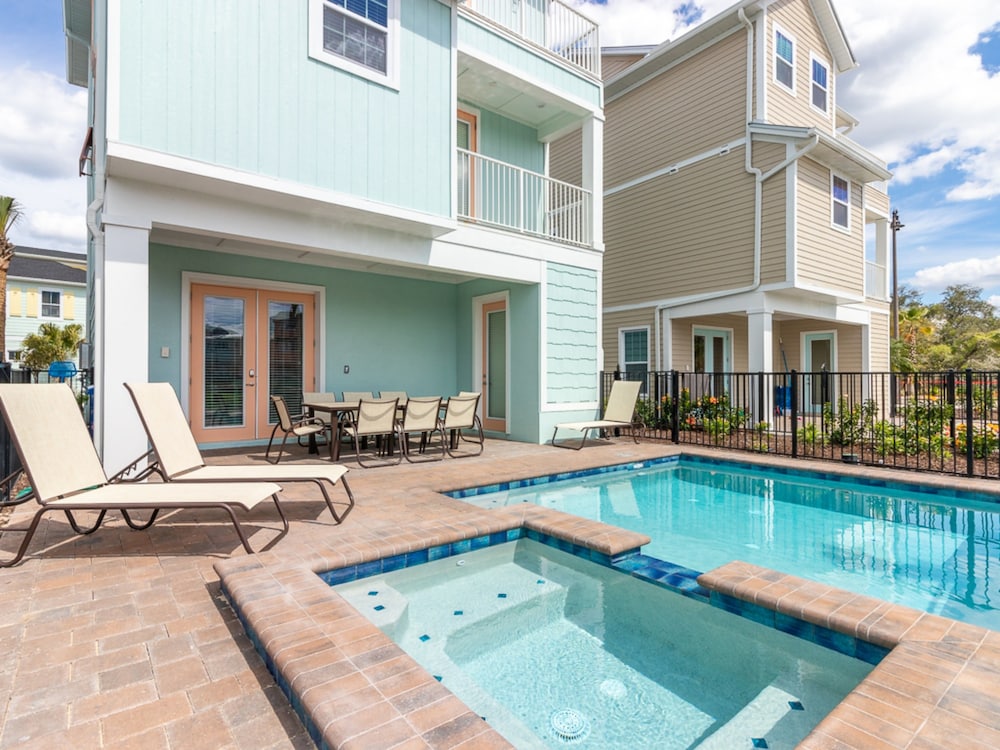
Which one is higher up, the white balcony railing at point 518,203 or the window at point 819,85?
the window at point 819,85

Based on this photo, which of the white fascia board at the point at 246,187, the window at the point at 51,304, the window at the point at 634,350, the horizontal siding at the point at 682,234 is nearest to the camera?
the white fascia board at the point at 246,187


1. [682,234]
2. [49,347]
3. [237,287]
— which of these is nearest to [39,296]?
[49,347]

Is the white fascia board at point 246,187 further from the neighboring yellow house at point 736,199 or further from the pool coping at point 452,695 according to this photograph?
the neighboring yellow house at point 736,199

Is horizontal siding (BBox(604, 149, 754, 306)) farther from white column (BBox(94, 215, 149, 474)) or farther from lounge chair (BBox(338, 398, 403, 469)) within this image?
white column (BBox(94, 215, 149, 474))

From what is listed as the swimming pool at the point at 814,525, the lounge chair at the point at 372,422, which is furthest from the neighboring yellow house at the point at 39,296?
the swimming pool at the point at 814,525

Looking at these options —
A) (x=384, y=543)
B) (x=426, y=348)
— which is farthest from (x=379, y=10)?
(x=384, y=543)

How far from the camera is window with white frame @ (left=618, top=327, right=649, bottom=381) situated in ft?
41.4

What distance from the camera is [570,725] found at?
2.20 meters

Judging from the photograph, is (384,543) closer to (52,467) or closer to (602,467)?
(52,467)

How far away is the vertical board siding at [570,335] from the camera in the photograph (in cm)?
871

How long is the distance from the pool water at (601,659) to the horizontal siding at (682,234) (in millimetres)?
9419

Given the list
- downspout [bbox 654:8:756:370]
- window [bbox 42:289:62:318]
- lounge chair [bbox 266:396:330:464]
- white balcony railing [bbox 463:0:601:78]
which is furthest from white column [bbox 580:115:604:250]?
window [bbox 42:289:62:318]

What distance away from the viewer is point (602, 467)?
22.5 feet

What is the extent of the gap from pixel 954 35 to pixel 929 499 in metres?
17.5
